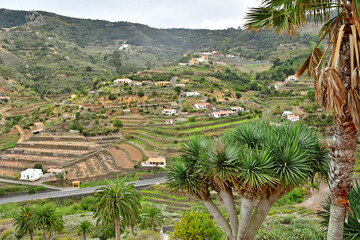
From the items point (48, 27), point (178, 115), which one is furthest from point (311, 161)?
point (48, 27)

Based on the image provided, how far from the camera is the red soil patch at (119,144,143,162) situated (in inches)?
1396

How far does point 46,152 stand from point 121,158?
447 inches

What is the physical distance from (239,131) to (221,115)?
37098mm

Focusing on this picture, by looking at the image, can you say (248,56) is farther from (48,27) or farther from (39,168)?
(48,27)

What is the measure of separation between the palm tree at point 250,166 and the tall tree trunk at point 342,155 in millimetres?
1466

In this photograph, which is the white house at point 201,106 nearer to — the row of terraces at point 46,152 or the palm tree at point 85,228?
the row of terraces at point 46,152

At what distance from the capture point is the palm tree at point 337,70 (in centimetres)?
374

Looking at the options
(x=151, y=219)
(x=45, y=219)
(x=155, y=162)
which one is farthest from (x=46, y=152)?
(x=151, y=219)

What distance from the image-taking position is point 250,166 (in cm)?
614

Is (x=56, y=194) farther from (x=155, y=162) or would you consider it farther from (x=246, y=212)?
(x=246, y=212)

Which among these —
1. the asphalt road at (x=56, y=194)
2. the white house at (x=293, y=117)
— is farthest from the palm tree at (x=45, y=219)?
the white house at (x=293, y=117)

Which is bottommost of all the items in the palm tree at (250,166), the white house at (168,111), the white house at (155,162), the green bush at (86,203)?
the green bush at (86,203)

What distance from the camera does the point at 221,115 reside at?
44.2 m

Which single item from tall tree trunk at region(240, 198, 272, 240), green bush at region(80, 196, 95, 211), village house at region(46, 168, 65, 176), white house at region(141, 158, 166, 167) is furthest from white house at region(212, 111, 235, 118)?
tall tree trunk at region(240, 198, 272, 240)
